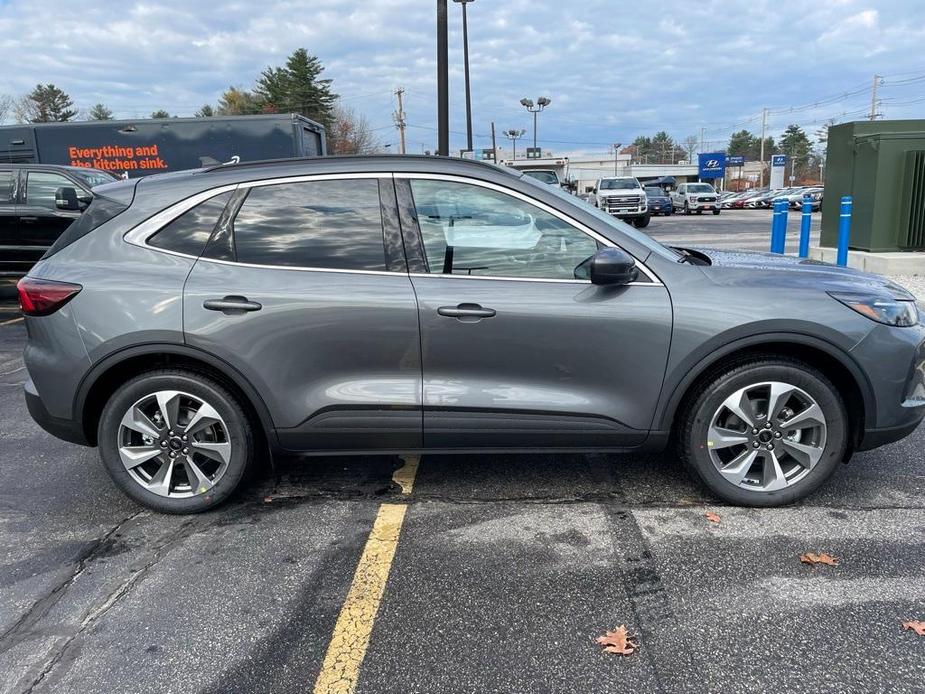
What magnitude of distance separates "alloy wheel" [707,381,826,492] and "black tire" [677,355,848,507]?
0.03 meters

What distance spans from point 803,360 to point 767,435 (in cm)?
40

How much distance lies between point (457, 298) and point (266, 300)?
891mm

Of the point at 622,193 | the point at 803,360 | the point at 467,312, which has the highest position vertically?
the point at 622,193

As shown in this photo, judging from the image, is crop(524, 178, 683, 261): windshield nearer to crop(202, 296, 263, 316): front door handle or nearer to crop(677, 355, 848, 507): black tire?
crop(677, 355, 848, 507): black tire

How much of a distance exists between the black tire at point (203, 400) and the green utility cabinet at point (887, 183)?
433 inches

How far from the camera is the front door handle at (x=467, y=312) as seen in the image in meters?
3.21

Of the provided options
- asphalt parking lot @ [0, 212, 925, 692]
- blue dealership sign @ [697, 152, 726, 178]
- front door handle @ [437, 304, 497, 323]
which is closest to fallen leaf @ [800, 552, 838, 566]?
asphalt parking lot @ [0, 212, 925, 692]

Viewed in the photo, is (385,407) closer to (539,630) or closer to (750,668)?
(539,630)

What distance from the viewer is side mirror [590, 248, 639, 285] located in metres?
3.13

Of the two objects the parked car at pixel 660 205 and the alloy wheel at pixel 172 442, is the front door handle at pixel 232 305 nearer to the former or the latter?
the alloy wheel at pixel 172 442

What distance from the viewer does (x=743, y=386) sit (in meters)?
3.29

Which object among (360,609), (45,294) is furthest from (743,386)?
(45,294)

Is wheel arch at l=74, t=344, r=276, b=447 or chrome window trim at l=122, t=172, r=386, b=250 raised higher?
chrome window trim at l=122, t=172, r=386, b=250

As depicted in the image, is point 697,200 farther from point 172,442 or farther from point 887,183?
point 172,442
